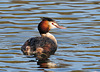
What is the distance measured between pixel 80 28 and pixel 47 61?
456cm

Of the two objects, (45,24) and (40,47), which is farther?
(45,24)

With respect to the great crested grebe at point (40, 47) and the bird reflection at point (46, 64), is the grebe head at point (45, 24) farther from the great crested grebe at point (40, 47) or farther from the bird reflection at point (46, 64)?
the bird reflection at point (46, 64)

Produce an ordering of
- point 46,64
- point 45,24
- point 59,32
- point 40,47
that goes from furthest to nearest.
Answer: point 59,32 < point 45,24 < point 40,47 < point 46,64

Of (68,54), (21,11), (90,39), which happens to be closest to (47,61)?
(68,54)

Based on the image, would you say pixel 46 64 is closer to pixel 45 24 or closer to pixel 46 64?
pixel 46 64

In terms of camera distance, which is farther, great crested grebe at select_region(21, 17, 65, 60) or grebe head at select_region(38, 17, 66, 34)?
grebe head at select_region(38, 17, 66, 34)

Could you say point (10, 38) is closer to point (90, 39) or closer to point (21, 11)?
point (90, 39)

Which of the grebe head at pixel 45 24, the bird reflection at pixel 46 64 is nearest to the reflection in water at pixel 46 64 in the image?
the bird reflection at pixel 46 64

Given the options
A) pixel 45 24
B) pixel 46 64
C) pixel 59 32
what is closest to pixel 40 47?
pixel 46 64

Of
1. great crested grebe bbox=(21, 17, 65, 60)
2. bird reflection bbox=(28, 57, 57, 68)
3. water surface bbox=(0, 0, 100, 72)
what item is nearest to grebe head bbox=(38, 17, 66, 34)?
great crested grebe bbox=(21, 17, 65, 60)

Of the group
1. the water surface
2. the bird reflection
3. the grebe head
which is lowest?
the bird reflection

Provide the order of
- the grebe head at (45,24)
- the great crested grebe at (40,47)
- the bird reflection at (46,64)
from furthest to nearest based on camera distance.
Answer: the grebe head at (45,24) < the great crested grebe at (40,47) < the bird reflection at (46,64)

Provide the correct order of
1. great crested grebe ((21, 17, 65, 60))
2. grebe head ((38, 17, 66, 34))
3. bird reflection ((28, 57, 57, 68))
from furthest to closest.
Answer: grebe head ((38, 17, 66, 34)) < great crested grebe ((21, 17, 65, 60)) < bird reflection ((28, 57, 57, 68))

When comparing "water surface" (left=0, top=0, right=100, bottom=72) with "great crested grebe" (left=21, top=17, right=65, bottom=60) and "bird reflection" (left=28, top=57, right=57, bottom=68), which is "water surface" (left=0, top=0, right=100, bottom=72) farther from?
"great crested grebe" (left=21, top=17, right=65, bottom=60)
